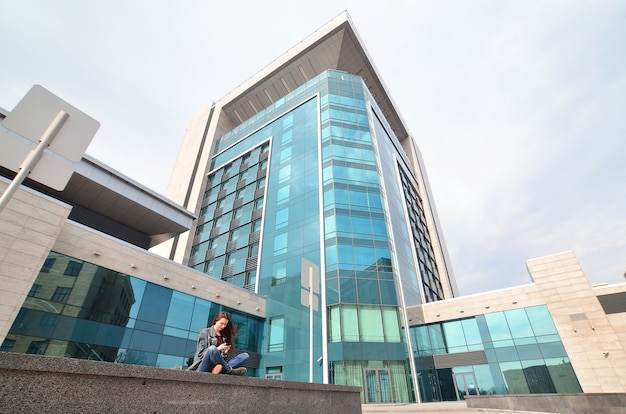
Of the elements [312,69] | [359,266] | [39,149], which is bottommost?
[39,149]

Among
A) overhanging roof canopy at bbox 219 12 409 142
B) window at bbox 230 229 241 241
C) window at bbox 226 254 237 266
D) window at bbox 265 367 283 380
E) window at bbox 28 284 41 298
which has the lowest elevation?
window at bbox 265 367 283 380

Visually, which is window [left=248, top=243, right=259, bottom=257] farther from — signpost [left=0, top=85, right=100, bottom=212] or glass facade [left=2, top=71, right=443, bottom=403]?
signpost [left=0, top=85, right=100, bottom=212]

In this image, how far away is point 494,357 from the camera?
24016mm

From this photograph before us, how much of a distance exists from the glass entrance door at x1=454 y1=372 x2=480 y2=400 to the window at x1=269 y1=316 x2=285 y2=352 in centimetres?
1402

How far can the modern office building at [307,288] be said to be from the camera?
15359 millimetres

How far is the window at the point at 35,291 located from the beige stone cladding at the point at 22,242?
140 cm

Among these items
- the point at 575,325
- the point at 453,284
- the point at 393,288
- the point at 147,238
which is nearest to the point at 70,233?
the point at 147,238

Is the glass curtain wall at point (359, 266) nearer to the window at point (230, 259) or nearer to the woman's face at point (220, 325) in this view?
the window at point (230, 259)

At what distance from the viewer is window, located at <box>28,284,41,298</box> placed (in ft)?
45.7

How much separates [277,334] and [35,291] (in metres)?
16.1

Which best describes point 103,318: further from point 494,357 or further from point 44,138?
point 494,357

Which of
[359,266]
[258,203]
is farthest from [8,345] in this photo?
[258,203]

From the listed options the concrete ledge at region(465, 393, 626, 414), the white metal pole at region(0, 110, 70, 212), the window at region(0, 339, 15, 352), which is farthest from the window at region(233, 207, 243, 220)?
the white metal pole at region(0, 110, 70, 212)

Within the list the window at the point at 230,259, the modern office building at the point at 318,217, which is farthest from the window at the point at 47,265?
the window at the point at 230,259
